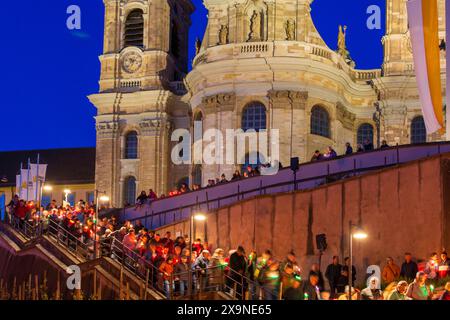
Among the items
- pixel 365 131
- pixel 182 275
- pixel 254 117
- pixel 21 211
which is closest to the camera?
pixel 182 275

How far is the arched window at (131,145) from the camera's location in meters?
57.7

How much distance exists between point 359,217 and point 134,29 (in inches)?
1239

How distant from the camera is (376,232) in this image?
28797 millimetres

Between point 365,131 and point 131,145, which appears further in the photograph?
point 131,145

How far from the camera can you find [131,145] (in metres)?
57.9

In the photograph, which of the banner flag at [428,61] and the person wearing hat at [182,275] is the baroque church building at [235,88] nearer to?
the banner flag at [428,61]

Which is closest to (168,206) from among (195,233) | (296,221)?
(195,233)

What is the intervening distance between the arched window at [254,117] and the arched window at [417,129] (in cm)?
799

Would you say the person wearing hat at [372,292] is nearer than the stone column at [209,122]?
Yes

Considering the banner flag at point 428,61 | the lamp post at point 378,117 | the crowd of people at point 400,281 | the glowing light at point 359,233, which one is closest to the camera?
the crowd of people at point 400,281

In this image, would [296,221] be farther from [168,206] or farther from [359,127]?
[359,127]

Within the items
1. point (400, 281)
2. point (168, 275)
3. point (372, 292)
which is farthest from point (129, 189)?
point (372, 292)

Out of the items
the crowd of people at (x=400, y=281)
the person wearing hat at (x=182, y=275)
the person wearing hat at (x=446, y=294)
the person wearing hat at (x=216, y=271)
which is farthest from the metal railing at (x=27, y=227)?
the person wearing hat at (x=446, y=294)

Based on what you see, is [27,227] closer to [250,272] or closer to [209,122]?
[250,272]
